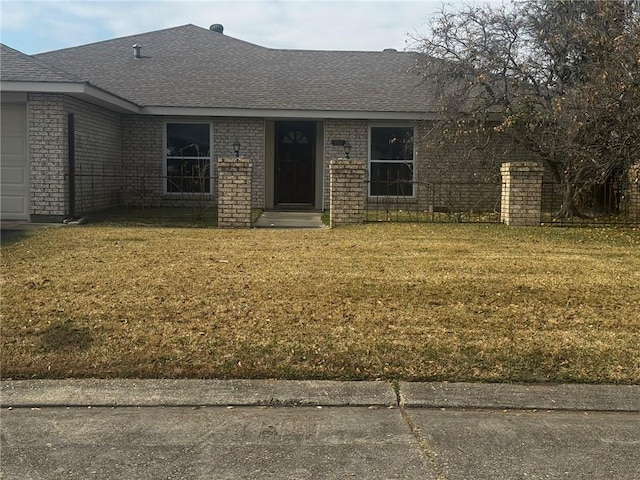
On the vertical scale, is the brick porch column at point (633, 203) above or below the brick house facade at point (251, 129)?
below

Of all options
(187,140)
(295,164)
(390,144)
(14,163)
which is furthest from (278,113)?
(14,163)

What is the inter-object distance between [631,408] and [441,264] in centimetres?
432

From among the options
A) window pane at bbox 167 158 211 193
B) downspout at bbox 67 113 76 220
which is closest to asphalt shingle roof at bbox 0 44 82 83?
downspout at bbox 67 113 76 220

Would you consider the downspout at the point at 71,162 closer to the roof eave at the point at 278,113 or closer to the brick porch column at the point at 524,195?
the roof eave at the point at 278,113

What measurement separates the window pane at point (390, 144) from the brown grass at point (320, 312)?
8.98m

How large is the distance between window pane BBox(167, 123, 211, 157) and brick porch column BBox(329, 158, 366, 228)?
6.60 metres

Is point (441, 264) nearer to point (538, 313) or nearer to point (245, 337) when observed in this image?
point (538, 313)

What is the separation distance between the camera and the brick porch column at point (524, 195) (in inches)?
530

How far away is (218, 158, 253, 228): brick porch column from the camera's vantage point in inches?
516

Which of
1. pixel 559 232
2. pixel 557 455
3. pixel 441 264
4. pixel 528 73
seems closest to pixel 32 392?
pixel 557 455

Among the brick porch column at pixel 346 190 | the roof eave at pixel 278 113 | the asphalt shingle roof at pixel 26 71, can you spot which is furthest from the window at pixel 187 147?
the brick porch column at pixel 346 190

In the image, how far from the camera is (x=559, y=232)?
12453 millimetres

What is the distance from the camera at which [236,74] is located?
20.1 meters

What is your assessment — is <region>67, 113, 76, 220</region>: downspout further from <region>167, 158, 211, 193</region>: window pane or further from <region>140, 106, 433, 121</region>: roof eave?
<region>167, 158, 211, 193</region>: window pane
